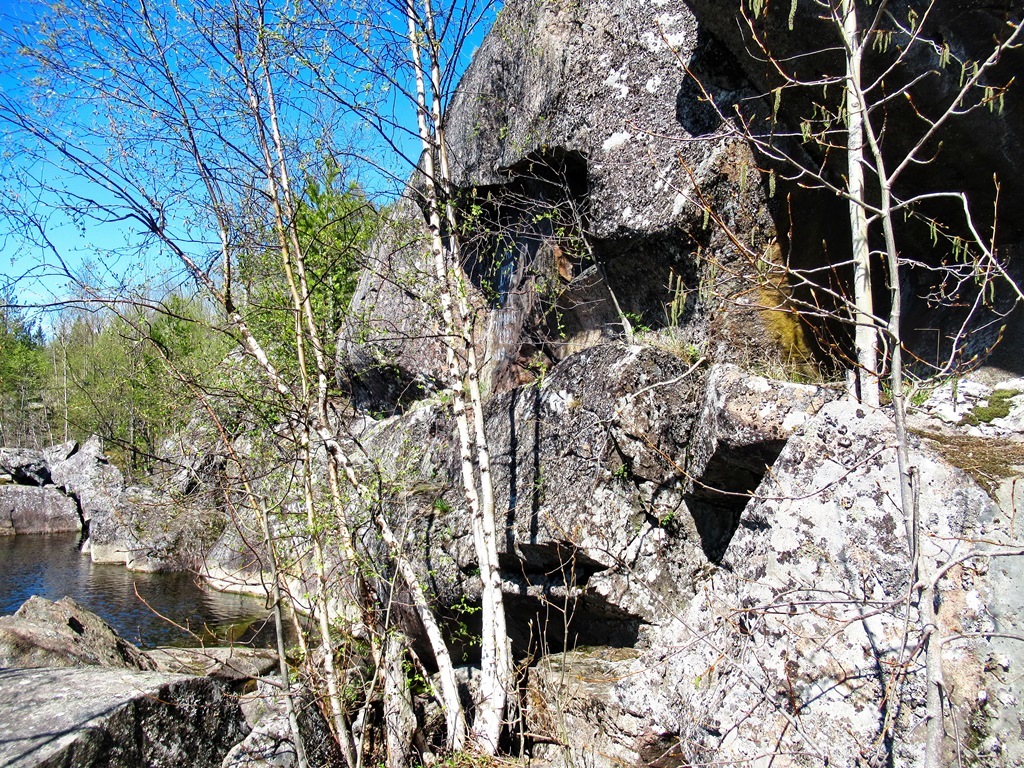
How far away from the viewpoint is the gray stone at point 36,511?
22906 millimetres

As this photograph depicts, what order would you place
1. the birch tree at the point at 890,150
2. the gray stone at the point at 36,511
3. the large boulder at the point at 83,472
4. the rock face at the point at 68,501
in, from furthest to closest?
1. the gray stone at the point at 36,511
2. the large boulder at the point at 83,472
3. the rock face at the point at 68,501
4. the birch tree at the point at 890,150

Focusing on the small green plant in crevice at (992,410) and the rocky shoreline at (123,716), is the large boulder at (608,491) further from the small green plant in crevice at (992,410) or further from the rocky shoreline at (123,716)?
the rocky shoreline at (123,716)

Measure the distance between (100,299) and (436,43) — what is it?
336cm

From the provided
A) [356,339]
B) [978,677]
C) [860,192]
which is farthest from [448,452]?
[978,677]

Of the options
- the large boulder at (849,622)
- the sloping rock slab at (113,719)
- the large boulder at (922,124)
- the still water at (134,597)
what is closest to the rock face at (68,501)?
the still water at (134,597)

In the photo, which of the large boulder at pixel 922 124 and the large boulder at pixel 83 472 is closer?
the large boulder at pixel 922 124

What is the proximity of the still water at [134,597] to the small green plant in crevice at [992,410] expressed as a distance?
29.3 feet

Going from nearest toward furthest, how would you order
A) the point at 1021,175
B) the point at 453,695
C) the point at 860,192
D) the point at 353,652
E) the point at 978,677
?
the point at 978,677
the point at 860,192
the point at 1021,175
the point at 453,695
the point at 353,652

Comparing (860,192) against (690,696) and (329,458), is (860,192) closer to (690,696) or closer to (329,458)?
(690,696)

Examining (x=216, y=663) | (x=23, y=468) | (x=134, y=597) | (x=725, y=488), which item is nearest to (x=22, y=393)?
(x=23, y=468)

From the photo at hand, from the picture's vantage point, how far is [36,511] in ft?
77.3

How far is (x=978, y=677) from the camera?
2.84 m

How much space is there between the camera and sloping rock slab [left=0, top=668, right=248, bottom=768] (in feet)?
14.6

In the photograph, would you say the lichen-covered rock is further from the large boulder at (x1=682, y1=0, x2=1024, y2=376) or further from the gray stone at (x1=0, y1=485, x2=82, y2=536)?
the gray stone at (x1=0, y1=485, x2=82, y2=536)
